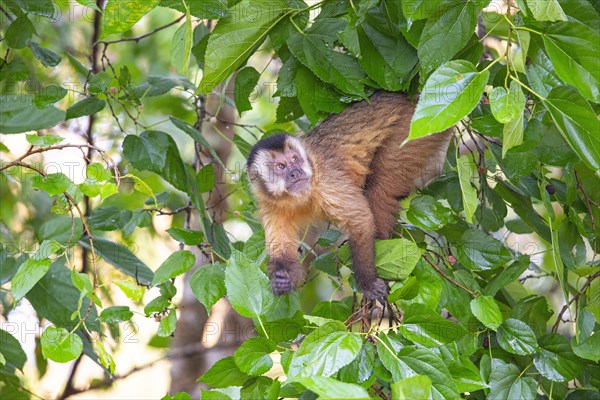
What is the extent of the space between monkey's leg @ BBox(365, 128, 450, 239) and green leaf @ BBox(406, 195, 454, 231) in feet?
1.70

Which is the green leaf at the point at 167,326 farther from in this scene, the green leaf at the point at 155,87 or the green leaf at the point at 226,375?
the green leaf at the point at 155,87

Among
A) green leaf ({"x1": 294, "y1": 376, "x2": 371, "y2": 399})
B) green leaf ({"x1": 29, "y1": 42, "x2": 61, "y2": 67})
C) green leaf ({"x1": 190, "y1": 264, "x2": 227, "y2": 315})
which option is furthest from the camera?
green leaf ({"x1": 29, "y1": 42, "x2": 61, "y2": 67})

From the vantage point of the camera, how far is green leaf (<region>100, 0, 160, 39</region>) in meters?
2.64

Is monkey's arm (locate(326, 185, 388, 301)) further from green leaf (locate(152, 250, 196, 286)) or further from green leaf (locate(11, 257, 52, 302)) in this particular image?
green leaf (locate(11, 257, 52, 302))

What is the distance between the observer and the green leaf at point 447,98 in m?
2.09

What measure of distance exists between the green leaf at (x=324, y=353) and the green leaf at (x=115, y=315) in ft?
4.23

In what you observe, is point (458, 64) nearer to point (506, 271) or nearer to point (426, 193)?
point (506, 271)

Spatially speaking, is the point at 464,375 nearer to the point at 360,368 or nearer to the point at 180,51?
the point at 360,368

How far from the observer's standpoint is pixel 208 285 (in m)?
3.17

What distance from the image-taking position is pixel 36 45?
170 inches

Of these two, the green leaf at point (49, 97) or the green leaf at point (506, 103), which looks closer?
the green leaf at point (506, 103)

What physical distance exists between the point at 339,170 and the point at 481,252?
1010mm

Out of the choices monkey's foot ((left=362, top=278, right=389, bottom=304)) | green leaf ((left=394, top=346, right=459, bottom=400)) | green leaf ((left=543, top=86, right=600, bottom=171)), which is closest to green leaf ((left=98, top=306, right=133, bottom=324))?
monkey's foot ((left=362, top=278, right=389, bottom=304))

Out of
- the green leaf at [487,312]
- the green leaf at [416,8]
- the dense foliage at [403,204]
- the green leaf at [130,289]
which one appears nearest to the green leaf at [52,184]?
the dense foliage at [403,204]
